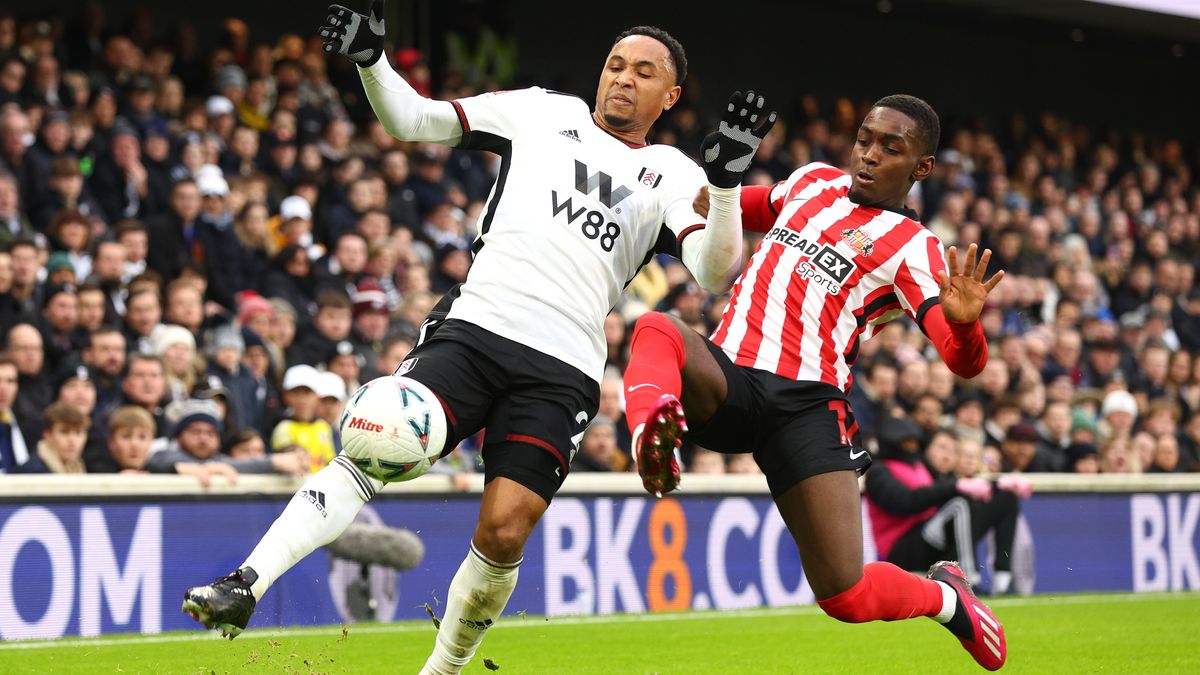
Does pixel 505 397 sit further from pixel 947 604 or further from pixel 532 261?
pixel 947 604

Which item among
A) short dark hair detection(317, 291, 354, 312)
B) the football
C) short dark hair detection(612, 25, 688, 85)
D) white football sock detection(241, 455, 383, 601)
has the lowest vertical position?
white football sock detection(241, 455, 383, 601)

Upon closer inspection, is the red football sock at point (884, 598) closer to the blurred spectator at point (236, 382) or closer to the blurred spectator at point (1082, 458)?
the blurred spectator at point (236, 382)

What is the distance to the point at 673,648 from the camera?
30.1 ft

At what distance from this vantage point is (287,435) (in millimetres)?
10594

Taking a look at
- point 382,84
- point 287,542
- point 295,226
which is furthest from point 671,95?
point 295,226

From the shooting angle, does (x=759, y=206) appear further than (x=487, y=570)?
Yes

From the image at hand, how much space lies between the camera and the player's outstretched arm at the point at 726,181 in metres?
5.75

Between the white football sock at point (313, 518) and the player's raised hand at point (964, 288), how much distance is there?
217cm

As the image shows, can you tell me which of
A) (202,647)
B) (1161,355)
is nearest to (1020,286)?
(1161,355)

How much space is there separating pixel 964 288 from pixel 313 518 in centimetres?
249

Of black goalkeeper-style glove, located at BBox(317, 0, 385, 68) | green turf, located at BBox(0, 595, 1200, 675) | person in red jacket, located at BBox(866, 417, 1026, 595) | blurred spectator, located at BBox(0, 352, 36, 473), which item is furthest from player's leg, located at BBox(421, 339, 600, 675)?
person in red jacket, located at BBox(866, 417, 1026, 595)

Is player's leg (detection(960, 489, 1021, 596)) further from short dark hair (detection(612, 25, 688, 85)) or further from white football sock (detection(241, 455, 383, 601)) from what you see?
white football sock (detection(241, 455, 383, 601))

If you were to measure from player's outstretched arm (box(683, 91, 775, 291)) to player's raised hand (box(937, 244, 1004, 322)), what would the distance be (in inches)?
33.0

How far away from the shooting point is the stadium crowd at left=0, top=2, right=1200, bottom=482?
417 inches
